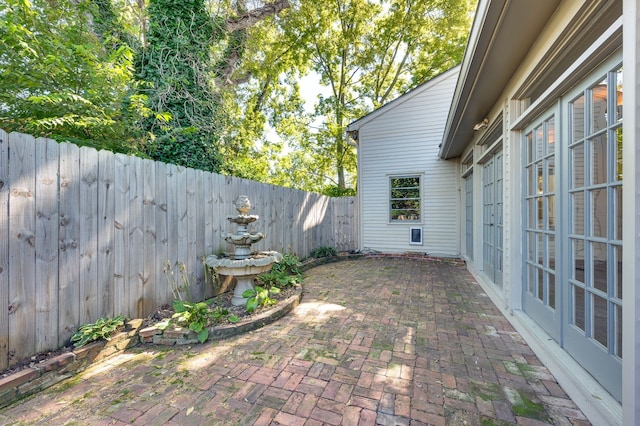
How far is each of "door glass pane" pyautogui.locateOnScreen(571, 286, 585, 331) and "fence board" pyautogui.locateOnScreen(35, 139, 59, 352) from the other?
3897mm

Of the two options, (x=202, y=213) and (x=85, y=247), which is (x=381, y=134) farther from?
(x=85, y=247)

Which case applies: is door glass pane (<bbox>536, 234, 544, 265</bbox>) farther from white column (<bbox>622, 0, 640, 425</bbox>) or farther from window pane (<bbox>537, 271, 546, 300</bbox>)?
white column (<bbox>622, 0, 640, 425</bbox>)

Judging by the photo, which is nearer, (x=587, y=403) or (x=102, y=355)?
(x=587, y=403)

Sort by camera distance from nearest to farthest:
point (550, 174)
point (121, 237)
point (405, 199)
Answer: point (550, 174) → point (121, 237) → point (405, 199)

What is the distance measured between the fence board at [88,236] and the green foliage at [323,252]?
4.64 meters

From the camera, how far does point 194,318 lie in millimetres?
2689

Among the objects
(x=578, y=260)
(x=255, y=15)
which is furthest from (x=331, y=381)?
(x=255, y=15)

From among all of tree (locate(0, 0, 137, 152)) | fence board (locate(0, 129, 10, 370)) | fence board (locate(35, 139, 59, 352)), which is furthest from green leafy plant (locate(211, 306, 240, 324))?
tree (locate(0, 0, 137, 152))

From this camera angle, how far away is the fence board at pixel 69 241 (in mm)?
2135

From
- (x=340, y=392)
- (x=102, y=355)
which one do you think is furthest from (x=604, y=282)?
(x=102, y=355)

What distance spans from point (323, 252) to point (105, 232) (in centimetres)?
498

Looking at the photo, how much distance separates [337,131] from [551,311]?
41.0ft

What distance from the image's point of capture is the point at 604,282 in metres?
1.56

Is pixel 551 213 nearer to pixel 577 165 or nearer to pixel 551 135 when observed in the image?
pixel 577 165
